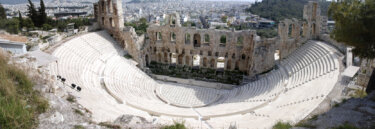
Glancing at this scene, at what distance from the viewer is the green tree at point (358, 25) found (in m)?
12.4

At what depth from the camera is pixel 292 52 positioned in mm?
28391

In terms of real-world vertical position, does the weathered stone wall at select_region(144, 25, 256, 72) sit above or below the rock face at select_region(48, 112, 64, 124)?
above

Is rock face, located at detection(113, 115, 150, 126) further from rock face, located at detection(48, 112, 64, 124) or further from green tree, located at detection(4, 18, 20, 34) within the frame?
green tree, located at detection(4, 18, 20, 34)

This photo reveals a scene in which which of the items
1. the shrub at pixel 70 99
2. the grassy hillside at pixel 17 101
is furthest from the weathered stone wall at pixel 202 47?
the grassy hillside at pixel 17 101

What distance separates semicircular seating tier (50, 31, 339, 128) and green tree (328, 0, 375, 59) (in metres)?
4.75

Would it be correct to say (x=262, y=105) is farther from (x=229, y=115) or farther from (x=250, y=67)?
(x=250, y=67)

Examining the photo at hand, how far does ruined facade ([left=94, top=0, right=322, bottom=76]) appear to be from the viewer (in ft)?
91.6

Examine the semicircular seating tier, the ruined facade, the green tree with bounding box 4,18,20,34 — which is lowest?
the semicircular seating tier

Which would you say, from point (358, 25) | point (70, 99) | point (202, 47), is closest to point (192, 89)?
point (202, 47)

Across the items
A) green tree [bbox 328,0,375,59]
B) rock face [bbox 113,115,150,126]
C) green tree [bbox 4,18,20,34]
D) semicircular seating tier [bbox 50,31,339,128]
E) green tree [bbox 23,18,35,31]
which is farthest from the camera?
green tree [bbox 23,18,35,31]

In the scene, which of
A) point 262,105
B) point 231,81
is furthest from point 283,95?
point 231,81

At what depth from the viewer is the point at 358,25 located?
12.7 metres

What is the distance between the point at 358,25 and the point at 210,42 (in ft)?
62.7

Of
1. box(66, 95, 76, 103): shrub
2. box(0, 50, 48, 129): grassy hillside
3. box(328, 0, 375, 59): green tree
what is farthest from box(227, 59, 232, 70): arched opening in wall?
box(0, 50, 48, 129): grassy hillside
